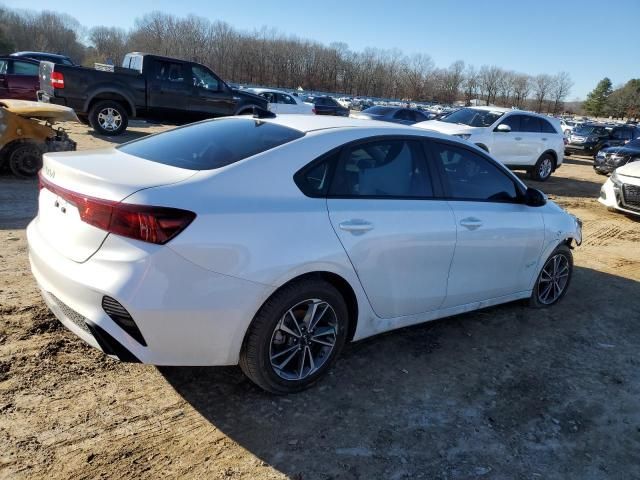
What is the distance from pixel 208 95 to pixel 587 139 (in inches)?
704

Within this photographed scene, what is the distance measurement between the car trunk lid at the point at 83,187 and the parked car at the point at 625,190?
374 inches

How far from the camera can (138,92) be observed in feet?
43.4

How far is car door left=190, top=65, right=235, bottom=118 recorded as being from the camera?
45.6ft

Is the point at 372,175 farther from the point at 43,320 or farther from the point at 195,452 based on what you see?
the point at 43,320

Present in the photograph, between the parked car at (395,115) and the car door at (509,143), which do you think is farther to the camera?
the parked car at (395,115)

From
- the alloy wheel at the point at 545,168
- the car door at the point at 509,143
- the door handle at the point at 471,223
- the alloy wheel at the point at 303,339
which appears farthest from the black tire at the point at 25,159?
the alloy wheel at the point at 545,168

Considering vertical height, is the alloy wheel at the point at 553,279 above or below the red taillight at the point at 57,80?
below

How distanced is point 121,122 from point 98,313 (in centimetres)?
1183

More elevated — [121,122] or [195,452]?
[121,122]

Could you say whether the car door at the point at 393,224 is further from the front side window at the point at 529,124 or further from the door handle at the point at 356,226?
the front side window at the point at 529,124

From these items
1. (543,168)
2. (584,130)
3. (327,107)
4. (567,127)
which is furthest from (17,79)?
(567,127)

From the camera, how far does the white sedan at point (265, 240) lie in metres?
2.55

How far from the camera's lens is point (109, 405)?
291 cm

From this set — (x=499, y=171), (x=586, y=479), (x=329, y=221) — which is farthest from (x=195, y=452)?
(x=499, y=171)
